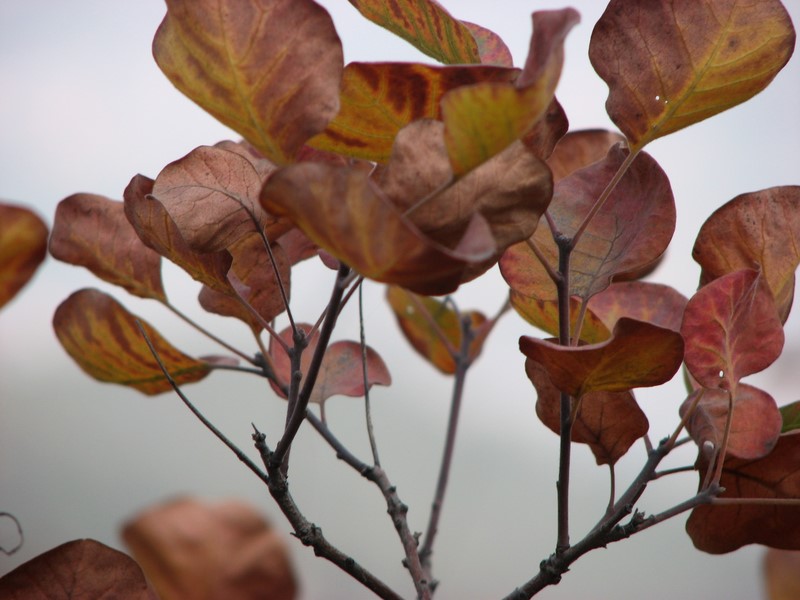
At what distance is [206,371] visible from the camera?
0.42 metres

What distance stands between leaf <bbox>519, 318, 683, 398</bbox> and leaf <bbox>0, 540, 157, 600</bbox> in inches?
7.5

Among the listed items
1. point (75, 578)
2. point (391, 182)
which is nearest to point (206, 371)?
point (75, 578)

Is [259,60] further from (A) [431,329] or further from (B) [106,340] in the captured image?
(A) [431,329]

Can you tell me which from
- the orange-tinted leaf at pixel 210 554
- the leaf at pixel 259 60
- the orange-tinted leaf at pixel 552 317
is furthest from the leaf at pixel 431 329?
the leaf at pixel 259 60

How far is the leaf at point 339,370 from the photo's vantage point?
16.1 inches

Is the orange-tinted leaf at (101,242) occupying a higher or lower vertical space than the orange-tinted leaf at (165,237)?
higher

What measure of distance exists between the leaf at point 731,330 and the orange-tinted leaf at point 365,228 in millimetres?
143

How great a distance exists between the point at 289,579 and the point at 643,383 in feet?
1.08

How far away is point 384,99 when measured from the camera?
0.26 m

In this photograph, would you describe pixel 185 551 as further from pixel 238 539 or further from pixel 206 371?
pixel 206 371

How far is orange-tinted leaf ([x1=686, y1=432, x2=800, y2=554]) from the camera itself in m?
0.33

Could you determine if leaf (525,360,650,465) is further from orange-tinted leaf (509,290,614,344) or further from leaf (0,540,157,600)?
leaf (0,540,157,600)

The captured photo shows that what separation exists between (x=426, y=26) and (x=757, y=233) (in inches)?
6.7

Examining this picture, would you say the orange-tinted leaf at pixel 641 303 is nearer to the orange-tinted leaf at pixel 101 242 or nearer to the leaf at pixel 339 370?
the leaf at pixel 339 370
